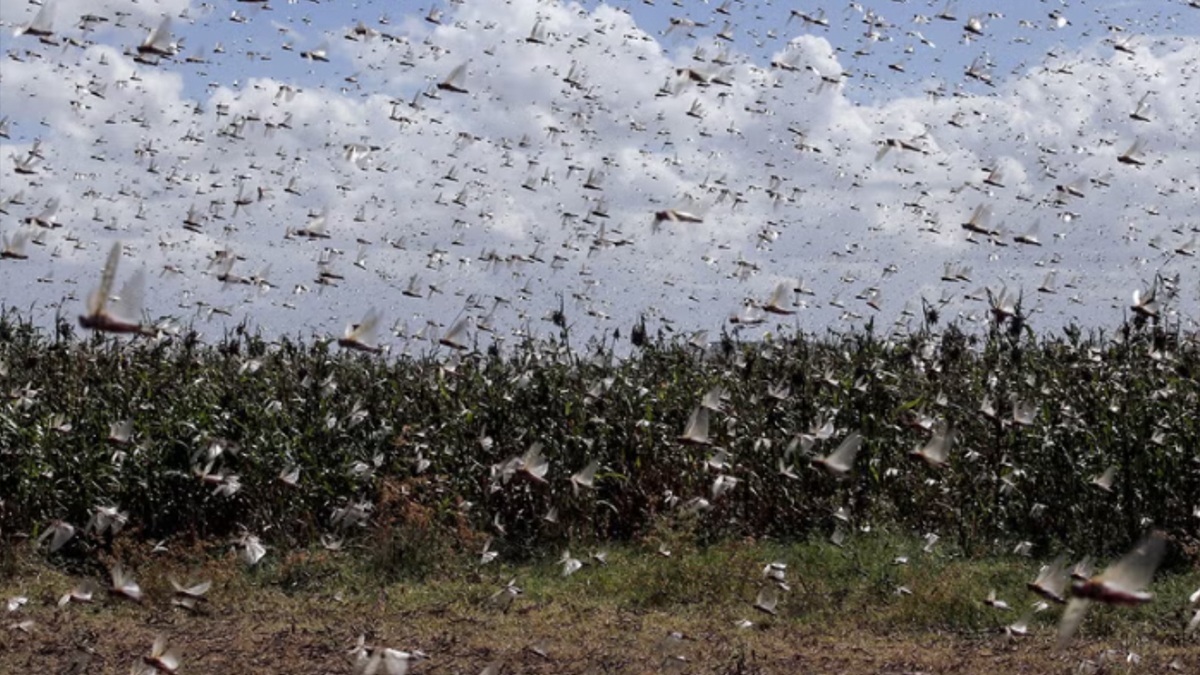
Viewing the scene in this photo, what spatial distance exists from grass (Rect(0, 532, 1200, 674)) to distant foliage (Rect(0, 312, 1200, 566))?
0.42 meters

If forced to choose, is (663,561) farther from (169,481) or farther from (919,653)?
(169,481)

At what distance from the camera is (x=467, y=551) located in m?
11.1

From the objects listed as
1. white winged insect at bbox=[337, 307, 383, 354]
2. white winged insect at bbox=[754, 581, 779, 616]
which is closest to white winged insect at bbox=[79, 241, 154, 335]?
white winged insect at bbox=[337, 307, 383, 354]

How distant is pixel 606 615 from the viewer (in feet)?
30.2

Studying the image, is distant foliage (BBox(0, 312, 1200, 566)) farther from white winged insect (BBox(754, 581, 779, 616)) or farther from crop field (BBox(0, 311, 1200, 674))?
white winged insect (BBox(754, 581, 779, 616))

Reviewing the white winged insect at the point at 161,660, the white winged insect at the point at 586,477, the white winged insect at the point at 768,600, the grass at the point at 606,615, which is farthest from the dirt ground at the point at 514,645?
the white winged insect at the point at 586,477

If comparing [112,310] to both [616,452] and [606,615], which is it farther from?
[616,452]

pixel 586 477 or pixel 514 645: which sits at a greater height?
pixel 586 477

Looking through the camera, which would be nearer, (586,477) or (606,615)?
(606,615)

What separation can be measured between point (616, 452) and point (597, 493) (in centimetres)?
36

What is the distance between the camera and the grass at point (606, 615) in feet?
26.3

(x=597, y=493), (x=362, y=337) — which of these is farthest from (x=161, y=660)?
(x=597, y=493)

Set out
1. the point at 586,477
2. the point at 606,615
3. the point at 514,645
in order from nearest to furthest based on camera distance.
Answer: the point at 514,645 → the point at 606,615 → the point at 586,477

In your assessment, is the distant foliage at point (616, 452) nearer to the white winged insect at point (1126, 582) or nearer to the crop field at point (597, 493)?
the crop field at point (597, 493)
